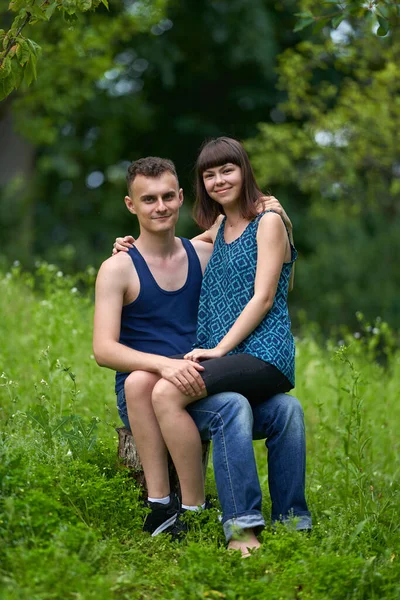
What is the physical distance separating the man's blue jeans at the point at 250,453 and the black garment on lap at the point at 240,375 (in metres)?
0.05

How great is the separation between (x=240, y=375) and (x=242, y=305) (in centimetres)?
39

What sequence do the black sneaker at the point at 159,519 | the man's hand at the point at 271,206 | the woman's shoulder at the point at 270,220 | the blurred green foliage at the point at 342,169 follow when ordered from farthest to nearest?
the blurred green foliage at the point at 342,169 < the man's hand at the point at 271,206 < the woman's shoulder at the point at 270,220 < the black sneaker at the point at 159,519

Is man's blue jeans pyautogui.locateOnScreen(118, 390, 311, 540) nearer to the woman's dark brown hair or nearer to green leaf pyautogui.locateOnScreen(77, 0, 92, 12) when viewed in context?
the woman's dark brown hair

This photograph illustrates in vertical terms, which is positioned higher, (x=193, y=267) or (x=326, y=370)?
(x=193, y=267)

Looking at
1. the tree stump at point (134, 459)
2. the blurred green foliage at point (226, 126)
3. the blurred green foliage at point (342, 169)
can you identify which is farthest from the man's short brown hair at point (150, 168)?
the blurred green foliage at point (226, 126)

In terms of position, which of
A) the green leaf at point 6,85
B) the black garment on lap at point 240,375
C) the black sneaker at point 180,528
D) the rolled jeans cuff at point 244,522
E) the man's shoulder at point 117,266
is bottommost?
the black sneaker at point 180,528

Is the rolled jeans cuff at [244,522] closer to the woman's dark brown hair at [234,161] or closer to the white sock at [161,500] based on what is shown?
→ the white sock at [161,500]

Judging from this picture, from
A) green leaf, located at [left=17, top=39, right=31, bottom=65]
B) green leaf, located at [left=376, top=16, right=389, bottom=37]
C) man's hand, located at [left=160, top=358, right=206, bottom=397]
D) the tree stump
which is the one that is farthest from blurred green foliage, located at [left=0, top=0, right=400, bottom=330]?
man's hand, located at [left=160, top=358, right=206, bottom=397]

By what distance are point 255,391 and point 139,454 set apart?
0.61 metres

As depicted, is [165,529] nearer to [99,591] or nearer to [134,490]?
[134,490]

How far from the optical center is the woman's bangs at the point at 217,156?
4188 millimetres

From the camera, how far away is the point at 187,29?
1867 cm

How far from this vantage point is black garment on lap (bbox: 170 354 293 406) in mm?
3832

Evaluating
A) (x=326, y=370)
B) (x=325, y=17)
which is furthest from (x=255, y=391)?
(x=326, y=370)
